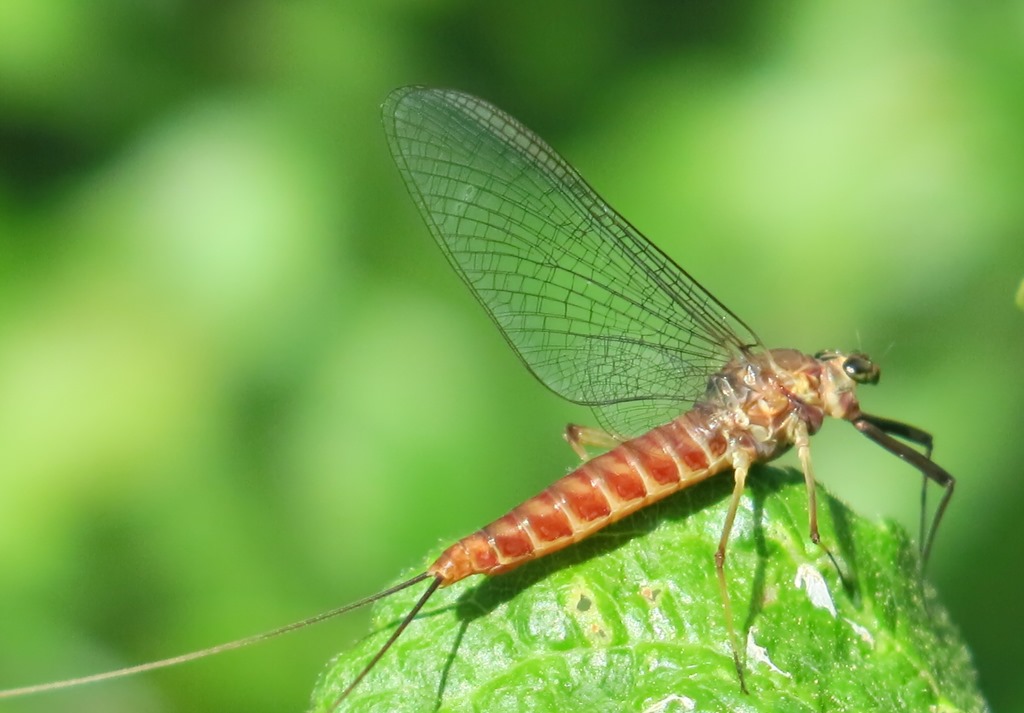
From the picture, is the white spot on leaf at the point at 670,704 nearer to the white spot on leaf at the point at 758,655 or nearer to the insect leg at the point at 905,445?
the white spot on leaf at the point at 758,655

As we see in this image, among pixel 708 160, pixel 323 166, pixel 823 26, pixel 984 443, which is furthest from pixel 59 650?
pixel 823 26

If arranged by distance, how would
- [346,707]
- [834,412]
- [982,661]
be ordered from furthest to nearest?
[982,661] < [834,412] < [346,707]

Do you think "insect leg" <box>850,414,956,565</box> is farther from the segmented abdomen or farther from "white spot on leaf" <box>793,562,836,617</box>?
"white spot on leaf" <box>793,562,836,617</box>

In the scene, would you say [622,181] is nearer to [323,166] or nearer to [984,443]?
[323,166]

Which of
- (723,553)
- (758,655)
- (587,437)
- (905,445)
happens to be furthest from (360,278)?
(758,655)

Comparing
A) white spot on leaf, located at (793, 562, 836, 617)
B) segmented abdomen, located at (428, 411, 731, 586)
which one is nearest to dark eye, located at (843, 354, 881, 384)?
segmented abdomen, located at (428, 411, 731, 586)
